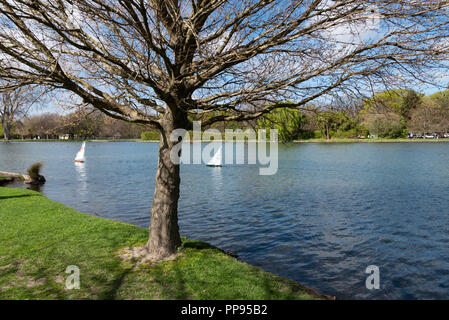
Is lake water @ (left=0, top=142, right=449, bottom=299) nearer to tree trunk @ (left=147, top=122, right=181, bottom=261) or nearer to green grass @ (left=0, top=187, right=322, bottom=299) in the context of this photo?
green grass @ (left=0, top=187, right=322, bottom=299)

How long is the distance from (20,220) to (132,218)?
484 cm

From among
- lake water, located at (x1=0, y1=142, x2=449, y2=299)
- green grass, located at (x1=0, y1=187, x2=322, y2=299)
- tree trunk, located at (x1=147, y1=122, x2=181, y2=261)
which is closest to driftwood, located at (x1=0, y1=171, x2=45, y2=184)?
lake water, located at (x1=0, y1=142, x2=449, y2=299)

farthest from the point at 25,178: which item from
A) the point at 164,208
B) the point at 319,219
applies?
the point at 164,208

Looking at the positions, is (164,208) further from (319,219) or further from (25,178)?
(25,178)

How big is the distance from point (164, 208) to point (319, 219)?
955cm

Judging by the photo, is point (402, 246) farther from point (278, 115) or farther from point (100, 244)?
point (100, 244)

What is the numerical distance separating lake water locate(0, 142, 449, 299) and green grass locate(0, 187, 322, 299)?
106 inches

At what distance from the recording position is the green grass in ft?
18.5

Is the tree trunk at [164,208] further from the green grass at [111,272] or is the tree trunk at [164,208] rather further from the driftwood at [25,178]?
the driftwood at [25,178]

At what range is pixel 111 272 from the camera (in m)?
6.45

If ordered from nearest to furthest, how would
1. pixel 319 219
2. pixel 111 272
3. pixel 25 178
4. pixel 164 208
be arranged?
pixel 111 272 < pixel 164 208 < pixel 319 219 < pixel 25 178

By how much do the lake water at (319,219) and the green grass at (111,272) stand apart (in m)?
2.68

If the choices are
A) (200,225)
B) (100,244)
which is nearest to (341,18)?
(100,244)
